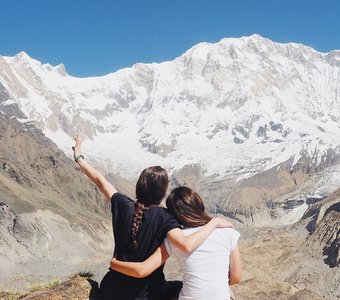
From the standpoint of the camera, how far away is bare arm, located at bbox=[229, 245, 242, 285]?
7820mm

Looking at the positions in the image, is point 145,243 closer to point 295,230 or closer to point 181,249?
point 181,249

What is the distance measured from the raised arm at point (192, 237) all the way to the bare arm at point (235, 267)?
0.42 meters

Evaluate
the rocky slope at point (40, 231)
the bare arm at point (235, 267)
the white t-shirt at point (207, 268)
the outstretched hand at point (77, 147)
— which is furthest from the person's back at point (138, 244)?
the rocky slope at point (40, 231)

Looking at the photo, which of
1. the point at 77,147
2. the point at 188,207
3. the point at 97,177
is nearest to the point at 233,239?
the point at 188,207

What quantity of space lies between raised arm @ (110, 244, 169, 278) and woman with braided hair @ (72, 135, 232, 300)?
0.38 ft

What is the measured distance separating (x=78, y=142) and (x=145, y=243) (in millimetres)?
2453

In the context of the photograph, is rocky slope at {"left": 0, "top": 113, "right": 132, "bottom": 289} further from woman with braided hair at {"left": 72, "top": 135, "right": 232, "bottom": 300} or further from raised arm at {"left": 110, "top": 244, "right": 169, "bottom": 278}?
raised arm at {"left": 110, "top": 244, "right": 169, "bottom": 278}

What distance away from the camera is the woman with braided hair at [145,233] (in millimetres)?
7469

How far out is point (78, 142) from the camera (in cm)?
930

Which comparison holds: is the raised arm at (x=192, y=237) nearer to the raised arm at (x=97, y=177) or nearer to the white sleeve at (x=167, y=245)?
the white sleeve at (x=167, y=245)

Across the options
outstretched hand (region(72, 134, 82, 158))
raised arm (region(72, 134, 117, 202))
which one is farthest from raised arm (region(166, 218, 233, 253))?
outstretched hand (region(72, 134, 82, 158))

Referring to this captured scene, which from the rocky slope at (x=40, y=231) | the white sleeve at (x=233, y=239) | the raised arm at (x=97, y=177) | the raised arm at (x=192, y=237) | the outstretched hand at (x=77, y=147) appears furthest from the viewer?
the rocky slope at (x=40, y=231)

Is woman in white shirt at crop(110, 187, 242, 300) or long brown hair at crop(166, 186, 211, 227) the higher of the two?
long brown hair at crop(166, 186, 211, 227)

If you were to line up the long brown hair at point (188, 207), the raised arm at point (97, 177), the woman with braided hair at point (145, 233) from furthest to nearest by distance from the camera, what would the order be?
the raised arm at point (97, 177), the long brown hair at point (188, 207), the woman with braided hair at point (145, 233)
